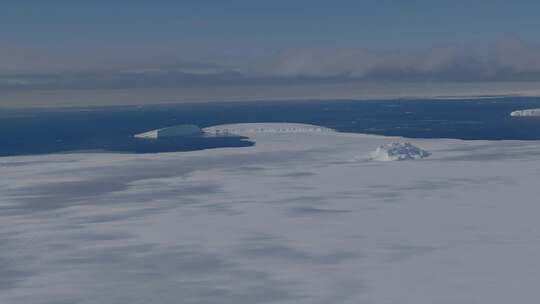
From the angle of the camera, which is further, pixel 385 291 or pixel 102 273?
pixel 102 273

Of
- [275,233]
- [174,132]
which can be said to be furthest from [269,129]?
[275,233]

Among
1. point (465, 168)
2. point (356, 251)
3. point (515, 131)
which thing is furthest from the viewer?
point (515, 131)

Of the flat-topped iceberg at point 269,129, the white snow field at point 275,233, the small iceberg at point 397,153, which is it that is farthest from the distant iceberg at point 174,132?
the small iceberg at point 397,153

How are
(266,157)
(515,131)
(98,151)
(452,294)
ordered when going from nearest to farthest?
(452,294) → (266,157) → (98,151) → (515,131)

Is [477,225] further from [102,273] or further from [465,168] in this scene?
[465,168]

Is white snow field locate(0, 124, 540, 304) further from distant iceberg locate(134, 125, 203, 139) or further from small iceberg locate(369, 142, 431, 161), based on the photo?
distant iceberg locate(134, 125, 203, 139)

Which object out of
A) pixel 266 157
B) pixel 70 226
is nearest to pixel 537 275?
pixel 70 226
